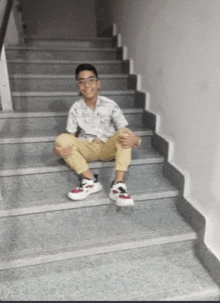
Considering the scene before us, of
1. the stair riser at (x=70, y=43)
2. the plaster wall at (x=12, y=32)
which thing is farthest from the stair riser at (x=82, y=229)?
the plaster wall at (x=12, y=32)

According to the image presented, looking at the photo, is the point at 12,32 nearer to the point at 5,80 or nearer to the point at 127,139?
the point at 5,80

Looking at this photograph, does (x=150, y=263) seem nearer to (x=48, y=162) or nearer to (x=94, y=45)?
(x=48, y=162)

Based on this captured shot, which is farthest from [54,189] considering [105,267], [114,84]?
[114,84]

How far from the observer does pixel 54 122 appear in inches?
87.1

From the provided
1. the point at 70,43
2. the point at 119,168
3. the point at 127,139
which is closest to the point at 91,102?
the point at 127,139

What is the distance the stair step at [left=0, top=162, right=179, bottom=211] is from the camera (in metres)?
1.61

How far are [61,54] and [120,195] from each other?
2079 millimetres

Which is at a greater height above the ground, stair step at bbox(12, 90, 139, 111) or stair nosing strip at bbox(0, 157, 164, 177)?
stair step at bbox(12, 90, 139, 111)

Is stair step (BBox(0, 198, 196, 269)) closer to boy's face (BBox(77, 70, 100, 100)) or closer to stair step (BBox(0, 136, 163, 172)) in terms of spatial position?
stair step (BBox(0, 136, 163, 172))

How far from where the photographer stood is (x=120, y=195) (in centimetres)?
157

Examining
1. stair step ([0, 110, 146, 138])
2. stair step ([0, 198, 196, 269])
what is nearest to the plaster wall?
stair step ([0, 110, 146, 138])

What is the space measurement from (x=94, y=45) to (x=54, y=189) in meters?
2.31

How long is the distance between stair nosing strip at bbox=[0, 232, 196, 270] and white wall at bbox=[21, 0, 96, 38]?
4.06m

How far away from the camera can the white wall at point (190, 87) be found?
4.70 ft
